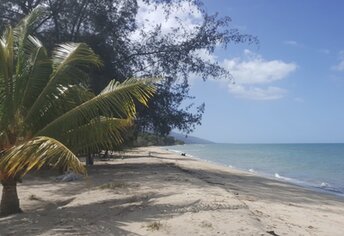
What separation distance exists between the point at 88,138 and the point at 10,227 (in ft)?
8.34

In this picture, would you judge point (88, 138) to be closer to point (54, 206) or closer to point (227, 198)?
point (54, 206)

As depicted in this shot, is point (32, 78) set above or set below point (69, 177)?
above

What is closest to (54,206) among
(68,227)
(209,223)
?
(68,227)

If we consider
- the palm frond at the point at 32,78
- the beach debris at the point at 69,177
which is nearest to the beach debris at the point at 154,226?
the palm frond at the point at 32,78

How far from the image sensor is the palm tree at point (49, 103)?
9.63 meters

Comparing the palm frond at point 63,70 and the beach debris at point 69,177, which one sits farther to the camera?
the beach debris at point 69,177

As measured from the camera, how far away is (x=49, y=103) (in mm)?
10180

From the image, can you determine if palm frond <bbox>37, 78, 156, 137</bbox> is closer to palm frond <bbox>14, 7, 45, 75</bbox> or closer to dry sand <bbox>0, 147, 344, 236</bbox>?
palm frond <bbox>14, 7, 45, 75</bbox>

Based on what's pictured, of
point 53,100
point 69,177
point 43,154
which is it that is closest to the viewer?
point 43,154

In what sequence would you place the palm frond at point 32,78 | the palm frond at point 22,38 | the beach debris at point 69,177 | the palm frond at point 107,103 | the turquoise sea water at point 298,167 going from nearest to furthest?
1. the palm frond at point 107,103
2. the palm frond at point 32,78
3. the palm frond at point 22,38
4. the beach debris at point 69,177
5. the turquoise sea water at point 298,167

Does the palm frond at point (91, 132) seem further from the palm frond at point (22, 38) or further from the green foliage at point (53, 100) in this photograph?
the palm frond at point (22, 38)

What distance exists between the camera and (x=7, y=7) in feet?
66.6

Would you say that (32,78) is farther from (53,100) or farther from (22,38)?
(22,38)

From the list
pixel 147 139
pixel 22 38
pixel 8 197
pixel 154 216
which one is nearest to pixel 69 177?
pixel 8 197
